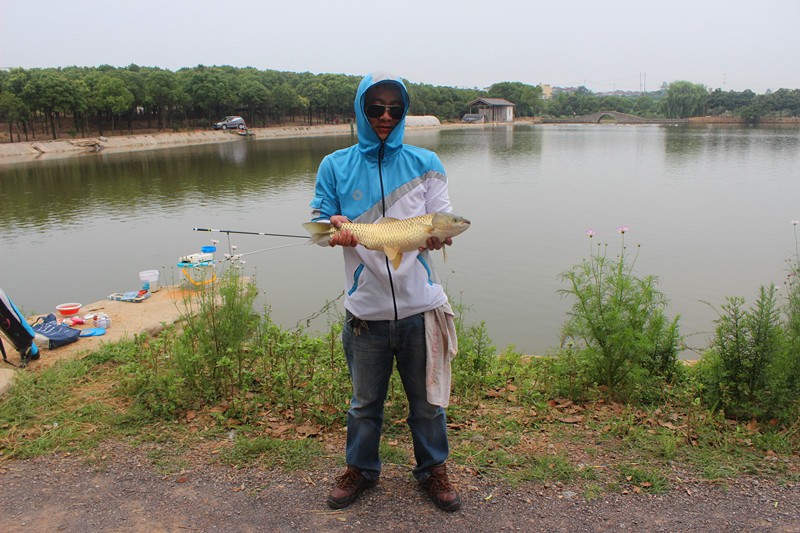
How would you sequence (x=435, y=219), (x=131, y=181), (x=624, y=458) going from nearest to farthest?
1. (x=435, y=219)
2. (x=624, y=458)
3. (x=131, y=181)

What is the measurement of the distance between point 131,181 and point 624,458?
88.7 ft

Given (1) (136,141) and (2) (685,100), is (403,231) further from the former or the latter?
(2) (685,100)

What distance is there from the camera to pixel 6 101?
133 ft

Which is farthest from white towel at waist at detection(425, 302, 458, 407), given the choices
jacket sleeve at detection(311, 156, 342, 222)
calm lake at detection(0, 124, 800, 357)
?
calm lake at detection(0, 124, 800, 357)

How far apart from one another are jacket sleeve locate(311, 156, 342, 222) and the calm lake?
3.66 m

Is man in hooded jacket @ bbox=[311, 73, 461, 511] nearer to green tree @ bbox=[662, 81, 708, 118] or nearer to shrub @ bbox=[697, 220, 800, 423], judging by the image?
shrub @ bbox=[697, 220, 800, 423]

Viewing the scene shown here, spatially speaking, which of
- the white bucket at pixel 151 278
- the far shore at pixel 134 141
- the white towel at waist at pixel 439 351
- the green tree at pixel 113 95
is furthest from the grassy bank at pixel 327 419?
the green tree at pixel 113 95

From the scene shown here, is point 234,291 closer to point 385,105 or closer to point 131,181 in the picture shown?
point 385,105

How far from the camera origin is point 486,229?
15344 mm

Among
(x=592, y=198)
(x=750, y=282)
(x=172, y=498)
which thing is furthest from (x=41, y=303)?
(x=592, y=198)

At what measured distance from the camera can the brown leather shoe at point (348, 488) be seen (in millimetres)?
3051

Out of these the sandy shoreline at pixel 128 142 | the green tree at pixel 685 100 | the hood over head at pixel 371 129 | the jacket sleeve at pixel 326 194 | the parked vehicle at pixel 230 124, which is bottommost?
the jacket sleeve at pixel 326 194

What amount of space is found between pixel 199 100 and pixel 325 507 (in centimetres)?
6161

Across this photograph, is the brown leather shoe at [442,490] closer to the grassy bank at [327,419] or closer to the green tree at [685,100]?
the grassy bank at [327,419]
